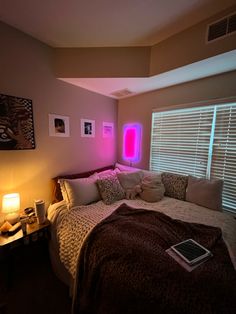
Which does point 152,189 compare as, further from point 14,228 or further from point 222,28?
point 222,28

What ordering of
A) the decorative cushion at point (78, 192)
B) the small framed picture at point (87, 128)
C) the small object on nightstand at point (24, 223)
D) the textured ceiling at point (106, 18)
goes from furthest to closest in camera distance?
the small framed picture at point (87, 128) < the decorative cushion at point (78, 192) < the small object on nightstand at point (24, 223) < the textured ceiling at point (106, 18)

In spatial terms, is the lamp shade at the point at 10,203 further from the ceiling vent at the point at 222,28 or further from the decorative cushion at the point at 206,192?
the ceiling vent at the point at 222,28

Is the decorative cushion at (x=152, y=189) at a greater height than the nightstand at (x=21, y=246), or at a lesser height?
greater

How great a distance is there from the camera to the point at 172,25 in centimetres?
158

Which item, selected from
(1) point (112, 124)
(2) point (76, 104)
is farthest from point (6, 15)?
(1) point (112, 124)

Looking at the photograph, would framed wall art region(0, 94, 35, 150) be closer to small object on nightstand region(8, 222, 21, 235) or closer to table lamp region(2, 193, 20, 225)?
table lamp region(2, 193, 20, 225)

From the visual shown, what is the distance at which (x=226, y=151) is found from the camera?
1983mm

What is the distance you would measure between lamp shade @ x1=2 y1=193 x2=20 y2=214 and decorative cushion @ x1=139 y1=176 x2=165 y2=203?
1.58 metres

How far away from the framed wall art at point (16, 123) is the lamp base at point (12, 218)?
75 centimetres

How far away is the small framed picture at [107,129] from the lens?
2.87 meters

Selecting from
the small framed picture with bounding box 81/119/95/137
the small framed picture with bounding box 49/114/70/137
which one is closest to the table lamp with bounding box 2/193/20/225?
the small framed picture with bounding box 49/114/70/137

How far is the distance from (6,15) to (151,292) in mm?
2686


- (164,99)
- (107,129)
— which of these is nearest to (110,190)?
(107,129)

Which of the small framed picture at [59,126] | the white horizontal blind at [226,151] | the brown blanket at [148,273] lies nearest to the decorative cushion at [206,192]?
the white horizontal blind at [226,151]
